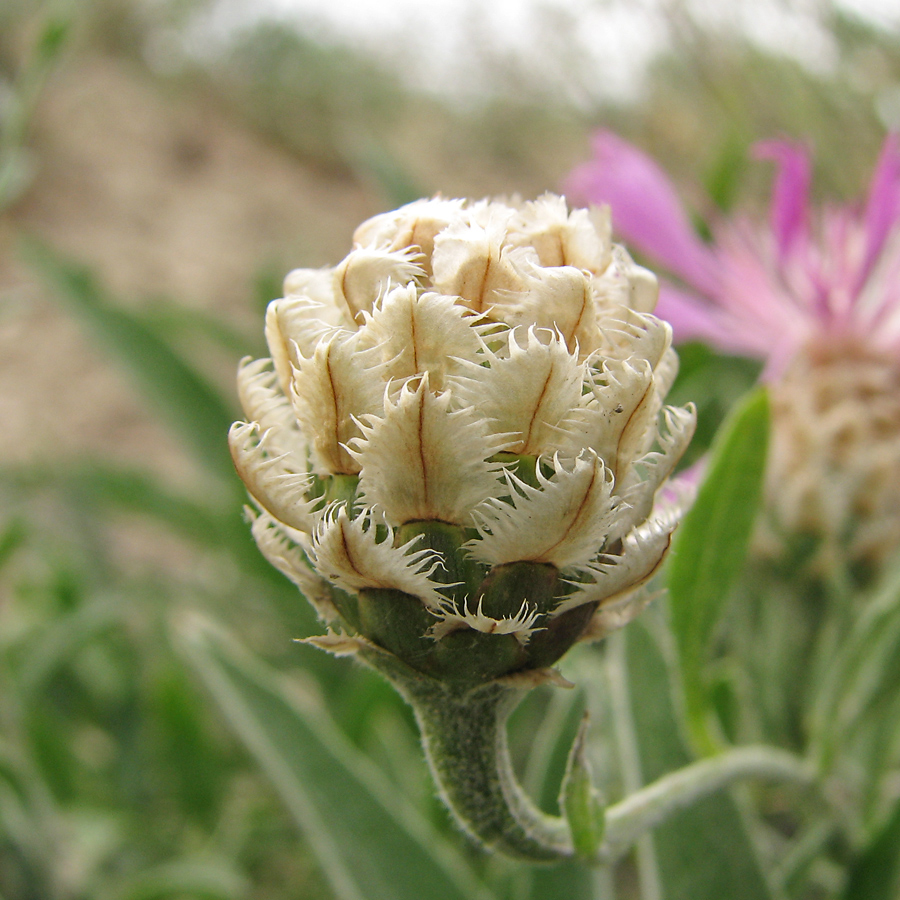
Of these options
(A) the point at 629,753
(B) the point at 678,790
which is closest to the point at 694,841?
(A) the point at 629,753

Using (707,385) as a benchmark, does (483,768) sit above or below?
above

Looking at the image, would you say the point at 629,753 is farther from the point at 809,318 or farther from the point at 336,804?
the point at 809,318

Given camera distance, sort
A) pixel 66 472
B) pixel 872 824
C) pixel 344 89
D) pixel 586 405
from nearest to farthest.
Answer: pixel 586 405, pixel 872 824, pixel 66 472, pixel 344 89

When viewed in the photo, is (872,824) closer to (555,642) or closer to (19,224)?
(555,642)

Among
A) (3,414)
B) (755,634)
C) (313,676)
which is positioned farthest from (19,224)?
(755,634)

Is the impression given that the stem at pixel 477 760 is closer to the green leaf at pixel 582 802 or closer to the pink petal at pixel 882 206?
the green leaf at pixel 582 802

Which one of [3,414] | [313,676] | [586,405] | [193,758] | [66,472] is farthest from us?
[3,414]

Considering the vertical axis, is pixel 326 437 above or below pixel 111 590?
above
